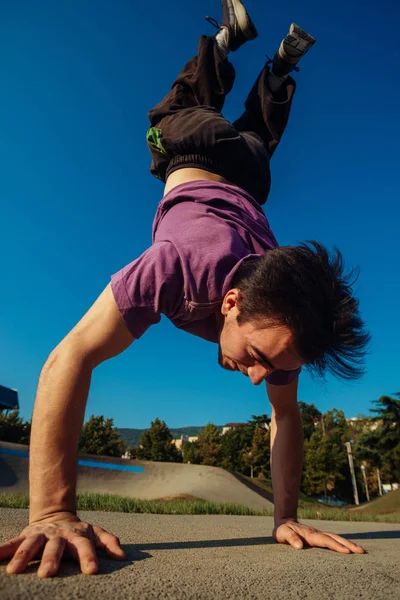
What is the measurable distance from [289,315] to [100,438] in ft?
83.9

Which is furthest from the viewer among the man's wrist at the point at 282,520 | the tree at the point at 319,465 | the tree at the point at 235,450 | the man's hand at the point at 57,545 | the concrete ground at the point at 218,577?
the tree at the point at 235,450

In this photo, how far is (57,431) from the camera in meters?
1.53

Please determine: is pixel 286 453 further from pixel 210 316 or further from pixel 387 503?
pixel 387 503

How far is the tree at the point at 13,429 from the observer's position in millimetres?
25234

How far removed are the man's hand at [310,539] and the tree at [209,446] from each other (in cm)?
2817

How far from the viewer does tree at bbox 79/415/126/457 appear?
24.8 meters

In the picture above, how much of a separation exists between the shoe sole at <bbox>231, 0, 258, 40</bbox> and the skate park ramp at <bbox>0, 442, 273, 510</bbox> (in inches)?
456

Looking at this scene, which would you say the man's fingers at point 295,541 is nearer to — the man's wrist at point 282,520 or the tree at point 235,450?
the man's wrist at point 282,520

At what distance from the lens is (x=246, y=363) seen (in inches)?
77.9

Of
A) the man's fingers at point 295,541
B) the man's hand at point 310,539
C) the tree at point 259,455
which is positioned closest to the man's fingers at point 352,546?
the man's hand at point 310,539

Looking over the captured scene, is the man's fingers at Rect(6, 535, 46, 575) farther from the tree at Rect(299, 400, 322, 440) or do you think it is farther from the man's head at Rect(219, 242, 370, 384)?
the tree at Rect(299, 400, 322, 440)

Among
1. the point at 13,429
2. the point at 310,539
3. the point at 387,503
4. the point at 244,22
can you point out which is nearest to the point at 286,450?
the point at 310,539

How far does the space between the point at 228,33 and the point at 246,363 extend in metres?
2.87

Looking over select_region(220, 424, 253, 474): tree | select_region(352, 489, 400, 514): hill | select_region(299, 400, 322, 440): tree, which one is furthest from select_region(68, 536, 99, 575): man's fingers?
select_region(299, 400, 322, 440): tree
